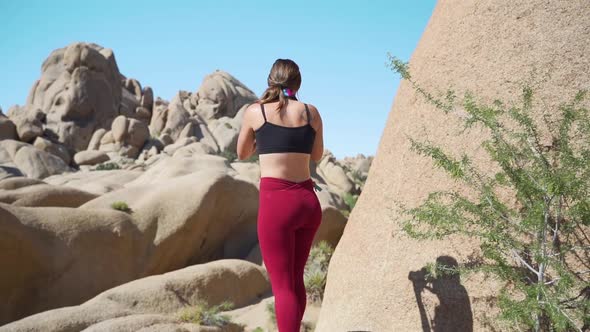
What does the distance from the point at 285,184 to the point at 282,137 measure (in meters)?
0.32

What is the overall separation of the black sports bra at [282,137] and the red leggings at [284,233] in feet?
0.70

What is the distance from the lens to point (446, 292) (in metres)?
3.98

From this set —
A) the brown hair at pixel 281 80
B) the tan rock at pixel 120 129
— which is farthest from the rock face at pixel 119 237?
the tan rock at pixel 120 129

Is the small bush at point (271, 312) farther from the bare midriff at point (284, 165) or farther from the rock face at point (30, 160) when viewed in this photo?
the rock face at point (30, 160)

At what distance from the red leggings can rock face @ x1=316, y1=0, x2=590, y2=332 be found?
3.69 feet

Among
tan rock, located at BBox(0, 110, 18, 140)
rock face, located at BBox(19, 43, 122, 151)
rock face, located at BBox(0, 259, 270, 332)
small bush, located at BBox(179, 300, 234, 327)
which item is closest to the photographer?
rock face, located at BBox(0, 259, 270, 332)

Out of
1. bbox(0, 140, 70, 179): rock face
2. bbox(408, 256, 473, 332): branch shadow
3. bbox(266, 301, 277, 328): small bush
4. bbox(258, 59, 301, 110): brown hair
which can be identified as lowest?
bbox(266, 301, 277, 328): small bush

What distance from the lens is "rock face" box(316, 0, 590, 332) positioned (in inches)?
158

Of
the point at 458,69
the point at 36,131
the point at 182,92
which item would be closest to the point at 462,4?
the point at 458,69

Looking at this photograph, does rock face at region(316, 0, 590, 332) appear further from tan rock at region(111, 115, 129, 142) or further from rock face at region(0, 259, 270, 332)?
tan rock at region(111, 115, 129, 142)

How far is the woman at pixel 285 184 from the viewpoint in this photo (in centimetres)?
331

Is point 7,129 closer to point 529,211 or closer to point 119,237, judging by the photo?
point 119,237

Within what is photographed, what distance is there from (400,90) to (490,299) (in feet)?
7.71

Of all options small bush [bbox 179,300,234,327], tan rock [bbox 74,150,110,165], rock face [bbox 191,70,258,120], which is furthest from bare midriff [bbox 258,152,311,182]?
rock face [bbox 191,70,258,120]
